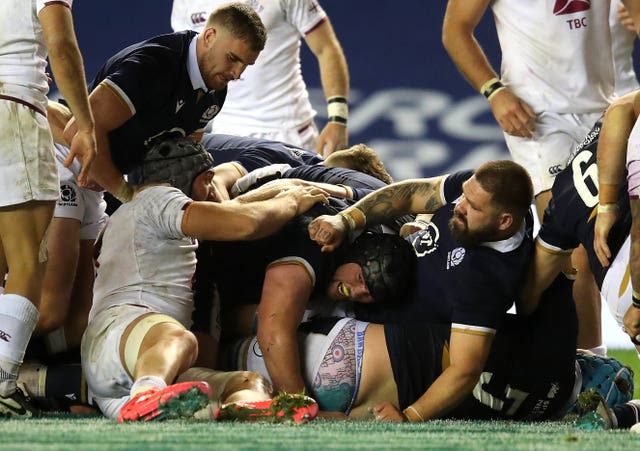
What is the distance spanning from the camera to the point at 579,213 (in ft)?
11.4

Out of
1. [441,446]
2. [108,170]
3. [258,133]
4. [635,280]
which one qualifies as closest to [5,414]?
[108,170]

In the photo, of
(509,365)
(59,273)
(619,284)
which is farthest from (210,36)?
(619,284)

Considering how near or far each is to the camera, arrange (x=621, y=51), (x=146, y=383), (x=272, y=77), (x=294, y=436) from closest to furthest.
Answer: (x=294, y=436) → (x=146, y=383) → (x=621, y=51) → (x=272, y=77)

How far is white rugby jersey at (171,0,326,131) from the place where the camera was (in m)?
5.82

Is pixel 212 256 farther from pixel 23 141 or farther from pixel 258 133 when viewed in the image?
pixel 258 133

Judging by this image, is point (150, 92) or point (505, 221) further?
point (150, 92)

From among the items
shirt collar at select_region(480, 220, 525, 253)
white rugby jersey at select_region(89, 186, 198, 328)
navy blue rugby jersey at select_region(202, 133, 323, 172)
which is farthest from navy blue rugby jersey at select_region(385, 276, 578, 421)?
navy blue rugby jersey at select_region(202, 133, 323, 172)

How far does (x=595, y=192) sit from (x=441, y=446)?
1331 mm

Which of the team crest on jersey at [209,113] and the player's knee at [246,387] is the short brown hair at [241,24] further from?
the player's knee at [246,387]

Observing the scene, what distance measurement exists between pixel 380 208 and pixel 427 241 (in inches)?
8.7

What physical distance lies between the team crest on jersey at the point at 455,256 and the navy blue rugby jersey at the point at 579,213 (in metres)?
0.25

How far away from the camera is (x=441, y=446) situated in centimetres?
242

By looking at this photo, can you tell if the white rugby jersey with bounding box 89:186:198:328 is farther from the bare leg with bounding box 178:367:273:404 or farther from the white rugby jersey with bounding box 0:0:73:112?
the white rugby jersey with bounding box 0:0:73:112

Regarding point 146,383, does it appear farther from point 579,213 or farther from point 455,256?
point 579,213
